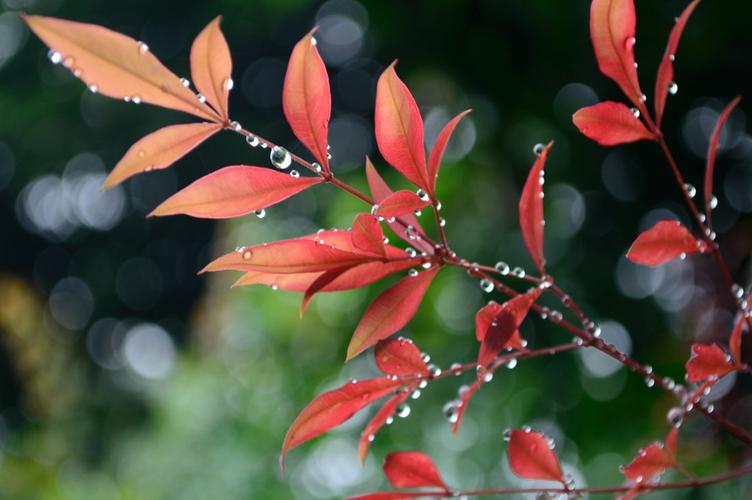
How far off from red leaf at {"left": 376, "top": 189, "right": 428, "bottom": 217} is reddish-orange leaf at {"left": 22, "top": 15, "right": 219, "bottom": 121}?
3.0 inches

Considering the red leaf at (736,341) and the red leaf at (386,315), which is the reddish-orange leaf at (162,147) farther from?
the red leaf at (736,341)

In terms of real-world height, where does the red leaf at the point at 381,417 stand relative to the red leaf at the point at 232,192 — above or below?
below

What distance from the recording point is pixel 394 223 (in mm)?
324

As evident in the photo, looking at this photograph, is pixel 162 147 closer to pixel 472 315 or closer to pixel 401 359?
pixel 401 359

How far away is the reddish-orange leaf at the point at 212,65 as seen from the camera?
0.87 feet

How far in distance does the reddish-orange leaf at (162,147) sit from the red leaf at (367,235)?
6 cm

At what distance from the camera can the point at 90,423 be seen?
2.12 meters

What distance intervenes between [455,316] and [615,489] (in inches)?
44.0

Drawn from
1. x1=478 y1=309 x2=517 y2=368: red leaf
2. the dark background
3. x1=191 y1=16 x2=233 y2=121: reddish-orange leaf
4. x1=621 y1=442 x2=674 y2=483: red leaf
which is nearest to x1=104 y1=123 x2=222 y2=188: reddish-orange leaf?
x1=191 y1=16 x2=233 y2=121: reddish-orange leaf

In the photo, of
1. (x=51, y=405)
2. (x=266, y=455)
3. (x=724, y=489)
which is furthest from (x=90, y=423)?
(x=724, y=489)

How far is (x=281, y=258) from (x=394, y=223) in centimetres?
7

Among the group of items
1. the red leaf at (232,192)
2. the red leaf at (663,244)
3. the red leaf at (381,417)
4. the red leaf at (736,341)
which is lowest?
the red leaf at (381,417)

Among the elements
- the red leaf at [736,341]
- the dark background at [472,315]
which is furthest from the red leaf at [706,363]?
the dark background at [472,315]

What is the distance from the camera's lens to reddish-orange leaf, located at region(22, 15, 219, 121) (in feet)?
0.74
